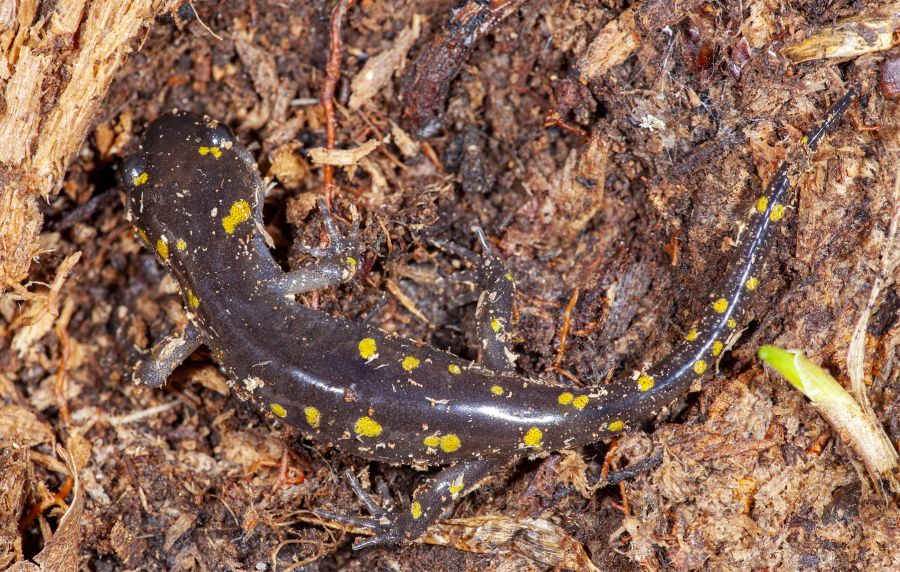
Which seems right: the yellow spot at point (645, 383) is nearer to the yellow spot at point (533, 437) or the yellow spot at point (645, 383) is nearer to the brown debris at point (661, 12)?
the yellow spot at point (533, 437)

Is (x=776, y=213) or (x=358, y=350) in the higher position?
(x=776, y=213)

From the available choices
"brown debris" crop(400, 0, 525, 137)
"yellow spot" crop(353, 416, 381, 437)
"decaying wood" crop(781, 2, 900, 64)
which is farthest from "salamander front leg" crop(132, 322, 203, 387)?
"decaying wood" crop(781, 2, 900, 64)

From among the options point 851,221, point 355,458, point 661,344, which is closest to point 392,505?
point 355,458

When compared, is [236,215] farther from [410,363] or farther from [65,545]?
[65,545]

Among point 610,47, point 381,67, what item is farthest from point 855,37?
point 381,67

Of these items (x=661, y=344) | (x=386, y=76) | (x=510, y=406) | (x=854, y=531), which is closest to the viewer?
(x=854, y=531)

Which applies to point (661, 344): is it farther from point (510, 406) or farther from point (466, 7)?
point (466, 7)

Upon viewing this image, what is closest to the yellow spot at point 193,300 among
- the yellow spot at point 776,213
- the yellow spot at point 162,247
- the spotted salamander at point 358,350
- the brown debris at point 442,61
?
the spotted salamander at point 358,350
